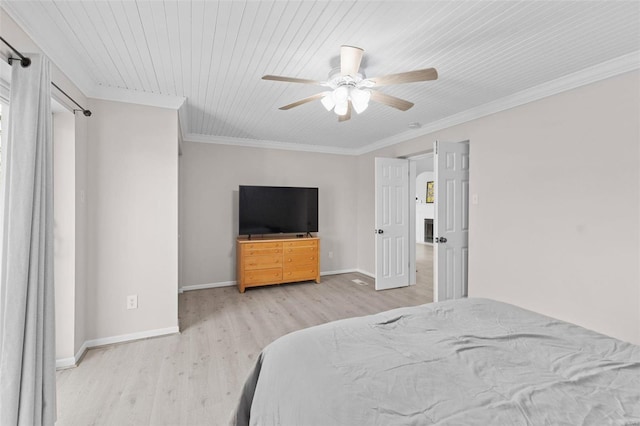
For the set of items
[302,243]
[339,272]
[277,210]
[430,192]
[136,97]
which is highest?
[136,97]

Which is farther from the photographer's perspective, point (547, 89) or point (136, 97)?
point (136, 97)

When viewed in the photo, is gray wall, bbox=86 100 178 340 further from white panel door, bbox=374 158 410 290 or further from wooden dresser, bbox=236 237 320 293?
white panel door, bbox=374 158 410 290

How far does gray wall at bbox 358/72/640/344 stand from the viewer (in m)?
2.21

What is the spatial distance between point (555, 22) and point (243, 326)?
3.55m

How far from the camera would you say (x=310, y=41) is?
76.2 inches

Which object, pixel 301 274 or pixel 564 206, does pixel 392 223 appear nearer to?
pixel 301 274

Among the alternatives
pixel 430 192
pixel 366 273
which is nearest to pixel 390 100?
pixel 366 273

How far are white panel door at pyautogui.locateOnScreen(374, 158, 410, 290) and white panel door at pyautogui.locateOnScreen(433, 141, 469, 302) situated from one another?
1142 mm

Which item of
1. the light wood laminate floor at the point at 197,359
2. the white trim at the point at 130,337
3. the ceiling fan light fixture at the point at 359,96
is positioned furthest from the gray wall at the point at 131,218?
the ceiling fan light fixture at the point at 359,96

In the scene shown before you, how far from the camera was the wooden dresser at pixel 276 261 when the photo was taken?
4.36 m

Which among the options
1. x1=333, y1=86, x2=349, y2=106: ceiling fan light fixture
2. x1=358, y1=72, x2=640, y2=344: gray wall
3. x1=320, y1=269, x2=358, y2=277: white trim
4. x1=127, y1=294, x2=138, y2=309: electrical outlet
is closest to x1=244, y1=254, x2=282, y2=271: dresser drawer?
x1=320, y1=269, x2=358, y2=277: white trim

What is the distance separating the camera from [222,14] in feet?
5.45

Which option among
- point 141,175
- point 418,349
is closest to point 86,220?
point 141,175

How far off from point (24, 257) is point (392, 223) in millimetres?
4064
